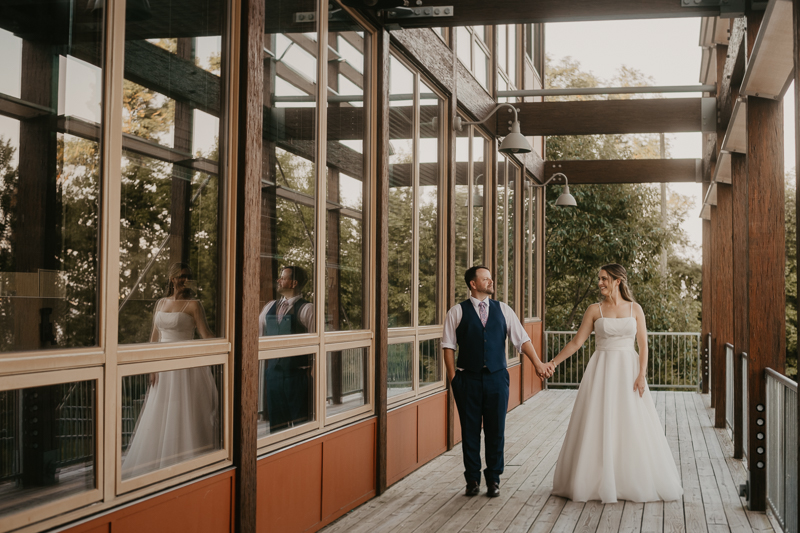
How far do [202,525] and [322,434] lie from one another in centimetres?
134

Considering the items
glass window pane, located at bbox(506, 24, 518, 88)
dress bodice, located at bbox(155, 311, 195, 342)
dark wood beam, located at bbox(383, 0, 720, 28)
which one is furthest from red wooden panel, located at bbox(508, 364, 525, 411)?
dress bodice, located at bbox(155, 311, 195, 342)

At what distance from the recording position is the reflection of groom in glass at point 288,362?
4121 millimetres

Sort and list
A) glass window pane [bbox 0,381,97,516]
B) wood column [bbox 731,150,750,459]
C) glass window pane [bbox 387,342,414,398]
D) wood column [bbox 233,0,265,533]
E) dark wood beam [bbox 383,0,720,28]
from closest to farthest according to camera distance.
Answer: glass window pane [bbox 0,381,97,516], wood column [bbox 233,0,265,533], dark wood beam [bbox 383,0,720,28], glass window pane [bbox 387,342,414,398], wood column [bbox 731,150,750,459]

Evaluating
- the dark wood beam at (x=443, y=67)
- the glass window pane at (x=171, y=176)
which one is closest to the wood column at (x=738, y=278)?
the dark wood beam at (x=443, y=67)

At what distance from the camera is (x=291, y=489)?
4211 mm

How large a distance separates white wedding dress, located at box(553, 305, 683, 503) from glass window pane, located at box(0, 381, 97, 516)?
11.8ft

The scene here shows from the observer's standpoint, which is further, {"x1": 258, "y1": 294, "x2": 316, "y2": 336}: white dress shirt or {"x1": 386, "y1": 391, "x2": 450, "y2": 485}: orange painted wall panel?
{"x1": 386, "y1": 391, "x2": 450, "y2": 485}: orange painted wall panel

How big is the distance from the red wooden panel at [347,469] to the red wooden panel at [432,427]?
1.23 metres

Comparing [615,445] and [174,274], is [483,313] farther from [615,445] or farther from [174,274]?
[174,274]

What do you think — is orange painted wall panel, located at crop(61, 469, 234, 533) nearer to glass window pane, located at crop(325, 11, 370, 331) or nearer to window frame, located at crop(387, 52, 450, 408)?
glass window pane, located at crop(325, 11, 370, 331)

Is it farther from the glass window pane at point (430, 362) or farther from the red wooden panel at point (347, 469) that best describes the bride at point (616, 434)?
the glass window pane at point (430, 362)

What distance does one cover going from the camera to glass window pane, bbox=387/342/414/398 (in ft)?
19.9

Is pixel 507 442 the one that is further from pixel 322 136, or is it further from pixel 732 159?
pixel 322 136

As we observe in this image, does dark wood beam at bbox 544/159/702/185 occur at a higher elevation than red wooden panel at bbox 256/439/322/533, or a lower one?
higher
